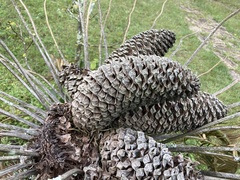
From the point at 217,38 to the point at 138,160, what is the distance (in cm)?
205

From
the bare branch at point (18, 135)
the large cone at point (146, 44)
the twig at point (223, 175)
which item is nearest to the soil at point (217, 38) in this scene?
the large cone at point (146, 44)

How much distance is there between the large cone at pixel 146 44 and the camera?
2.29 ft

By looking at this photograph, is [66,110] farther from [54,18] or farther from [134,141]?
[54,18]

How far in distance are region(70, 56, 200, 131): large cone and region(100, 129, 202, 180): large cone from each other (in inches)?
1.7

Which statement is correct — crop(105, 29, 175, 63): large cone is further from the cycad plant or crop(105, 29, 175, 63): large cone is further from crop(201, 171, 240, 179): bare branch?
crop(201, 171, 240, 179): bare branch

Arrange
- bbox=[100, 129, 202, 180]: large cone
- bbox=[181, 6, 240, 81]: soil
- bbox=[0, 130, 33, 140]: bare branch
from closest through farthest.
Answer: bbox=[100, 129, 202, 180]: large cone, bbox=[0, 130, 33, 140]: bare branch, bbox=[181, 6, 240, 81]: soil

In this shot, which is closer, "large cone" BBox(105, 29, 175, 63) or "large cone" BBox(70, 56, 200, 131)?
"large cone" BBox(70, 56, 200, 131)

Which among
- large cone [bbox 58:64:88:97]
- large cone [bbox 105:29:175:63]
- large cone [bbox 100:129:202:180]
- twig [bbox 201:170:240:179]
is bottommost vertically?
twig [bbox 201:170:240:179]

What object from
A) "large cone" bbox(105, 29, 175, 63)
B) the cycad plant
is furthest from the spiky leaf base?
"large cone" bbox(105, 29, 175, 63)

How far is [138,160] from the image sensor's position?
0.53 metres

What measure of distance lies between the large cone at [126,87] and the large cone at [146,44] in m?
0.14

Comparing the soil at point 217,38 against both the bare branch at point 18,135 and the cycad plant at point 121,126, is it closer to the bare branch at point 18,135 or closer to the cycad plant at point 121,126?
the cycad plant at point 121,126

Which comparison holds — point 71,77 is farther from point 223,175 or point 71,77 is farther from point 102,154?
point 223,175

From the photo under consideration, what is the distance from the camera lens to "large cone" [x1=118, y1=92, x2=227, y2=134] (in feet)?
1.97
